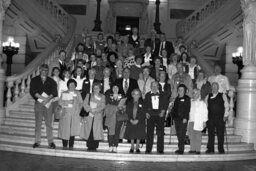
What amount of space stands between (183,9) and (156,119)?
13914 mm

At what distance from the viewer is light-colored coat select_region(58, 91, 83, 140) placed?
354 inches

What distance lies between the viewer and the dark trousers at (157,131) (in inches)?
352

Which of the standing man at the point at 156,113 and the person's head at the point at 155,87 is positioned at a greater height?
the person's head at the point at 155,87

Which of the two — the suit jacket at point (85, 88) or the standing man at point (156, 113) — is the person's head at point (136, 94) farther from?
the suit jacket at point (85, 88)

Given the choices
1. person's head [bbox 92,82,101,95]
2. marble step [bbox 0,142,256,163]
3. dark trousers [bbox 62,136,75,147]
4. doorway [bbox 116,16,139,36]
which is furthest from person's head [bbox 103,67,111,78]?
doorway [bbox 116,16,139,36]

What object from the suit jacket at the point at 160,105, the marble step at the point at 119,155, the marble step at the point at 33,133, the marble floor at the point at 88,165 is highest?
the suit jacket at the point at 160,105

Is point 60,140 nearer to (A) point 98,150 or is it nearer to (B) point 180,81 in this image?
(A) point 98,150

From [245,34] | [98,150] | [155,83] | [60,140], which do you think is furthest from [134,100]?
[245,34]

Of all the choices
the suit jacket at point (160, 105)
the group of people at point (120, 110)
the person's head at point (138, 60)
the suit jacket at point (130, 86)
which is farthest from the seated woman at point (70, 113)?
the person's head at point (138, 60)

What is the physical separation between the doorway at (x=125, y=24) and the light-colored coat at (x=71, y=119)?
531 inches

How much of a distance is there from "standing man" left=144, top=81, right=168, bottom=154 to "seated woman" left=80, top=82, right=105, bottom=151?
43.9 inches

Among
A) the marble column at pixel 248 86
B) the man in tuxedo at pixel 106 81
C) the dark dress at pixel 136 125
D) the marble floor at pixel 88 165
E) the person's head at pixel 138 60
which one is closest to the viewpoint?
the marble floor at pixel 88 165

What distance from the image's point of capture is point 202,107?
9.16 m

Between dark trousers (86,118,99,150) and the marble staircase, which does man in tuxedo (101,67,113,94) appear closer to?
the marble staircase
